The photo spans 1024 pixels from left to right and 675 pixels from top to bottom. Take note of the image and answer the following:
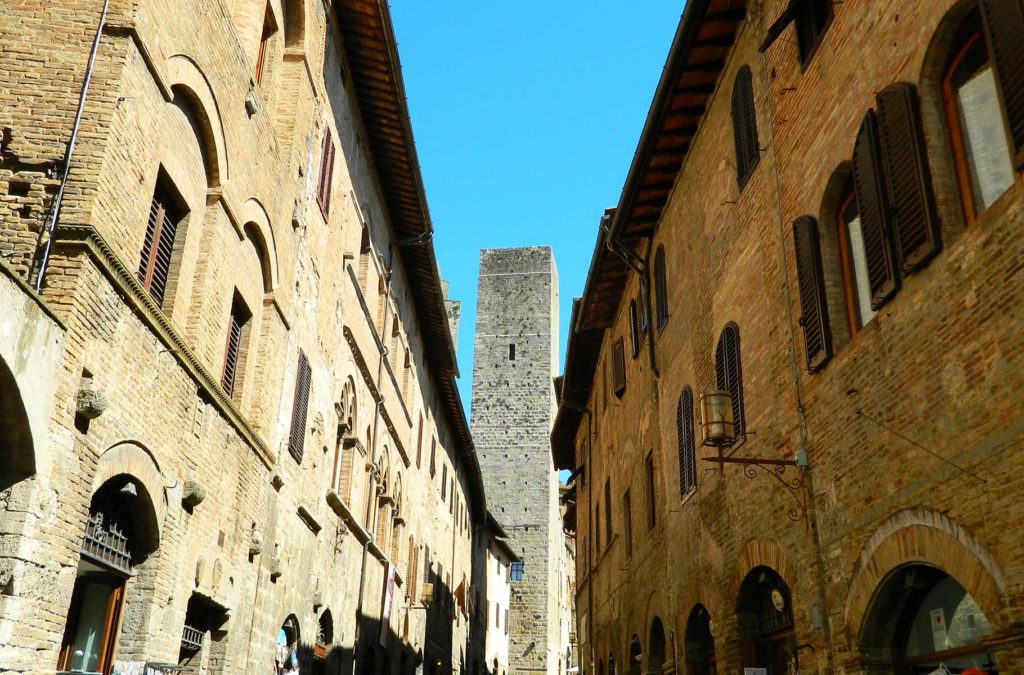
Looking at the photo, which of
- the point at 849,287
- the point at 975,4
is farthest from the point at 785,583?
the point at 975,4

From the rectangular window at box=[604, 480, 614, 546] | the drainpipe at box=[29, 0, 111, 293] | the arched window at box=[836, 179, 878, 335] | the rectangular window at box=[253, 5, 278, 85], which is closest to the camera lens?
the drainpipe at box=[29, 0, 111, 293]

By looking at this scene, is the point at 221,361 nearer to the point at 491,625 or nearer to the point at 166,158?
the point at 166,158

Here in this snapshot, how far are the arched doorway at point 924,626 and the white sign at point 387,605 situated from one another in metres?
13.2

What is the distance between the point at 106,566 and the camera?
7.53 metres

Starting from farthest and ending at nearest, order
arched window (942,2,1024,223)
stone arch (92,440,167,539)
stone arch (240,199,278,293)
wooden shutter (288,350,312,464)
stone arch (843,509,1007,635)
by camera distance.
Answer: wooden shutter (288,350,312,464) → stone arch (240,199,278,293) → stone arch (92,440,167,539) → arched window (942,2,1024,223) → stone arch (843,509,1007,635)

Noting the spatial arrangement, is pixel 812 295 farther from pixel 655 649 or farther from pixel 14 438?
pixel 655 649

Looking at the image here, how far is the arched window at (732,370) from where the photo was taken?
10.4 m

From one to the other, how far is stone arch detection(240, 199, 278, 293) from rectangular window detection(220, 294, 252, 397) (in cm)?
62

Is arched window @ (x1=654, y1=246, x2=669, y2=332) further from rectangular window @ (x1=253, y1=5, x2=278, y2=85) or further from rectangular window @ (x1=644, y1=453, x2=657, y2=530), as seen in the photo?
rectangular window @ (x1=253, y1=5, x2=278, y2=85)

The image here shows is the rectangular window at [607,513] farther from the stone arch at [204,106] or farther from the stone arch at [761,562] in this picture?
the stone arch at [204,106]

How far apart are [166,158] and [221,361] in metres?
2.59

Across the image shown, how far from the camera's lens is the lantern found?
28.8ft

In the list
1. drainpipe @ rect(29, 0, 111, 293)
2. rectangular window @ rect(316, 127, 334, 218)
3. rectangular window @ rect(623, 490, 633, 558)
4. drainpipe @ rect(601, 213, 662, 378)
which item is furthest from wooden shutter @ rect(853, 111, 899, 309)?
rectangular window @ rect(623, 490, 633, 558)

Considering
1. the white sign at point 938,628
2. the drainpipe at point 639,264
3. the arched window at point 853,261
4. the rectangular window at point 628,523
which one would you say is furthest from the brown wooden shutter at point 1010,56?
the rectangular window at point 628,523
